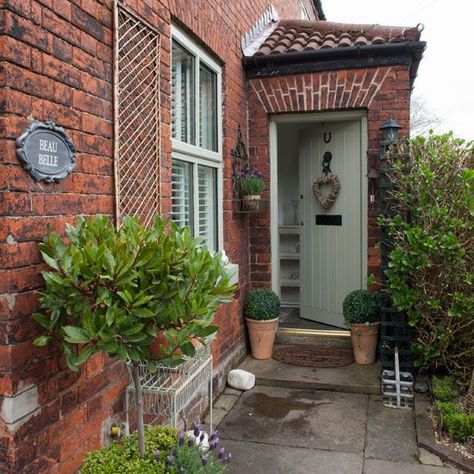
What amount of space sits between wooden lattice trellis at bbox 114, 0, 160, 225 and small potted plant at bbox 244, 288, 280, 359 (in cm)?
226

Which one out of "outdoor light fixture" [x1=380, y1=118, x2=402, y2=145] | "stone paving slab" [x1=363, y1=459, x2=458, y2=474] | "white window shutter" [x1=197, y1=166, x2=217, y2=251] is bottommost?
"stone paving slab" [x1=363, y1=459, x2=458, y2=474]

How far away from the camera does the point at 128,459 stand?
2191 millimetres

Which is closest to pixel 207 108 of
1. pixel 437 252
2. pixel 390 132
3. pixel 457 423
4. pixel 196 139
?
pixel 196 139

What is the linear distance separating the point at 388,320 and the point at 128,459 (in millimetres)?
3108

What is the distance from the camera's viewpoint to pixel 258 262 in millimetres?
5602

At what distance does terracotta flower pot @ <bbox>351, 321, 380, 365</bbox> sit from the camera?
489 centimetres

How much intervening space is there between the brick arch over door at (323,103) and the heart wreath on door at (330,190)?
562mm

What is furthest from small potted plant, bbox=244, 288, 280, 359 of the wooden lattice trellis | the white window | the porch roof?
the porch roof

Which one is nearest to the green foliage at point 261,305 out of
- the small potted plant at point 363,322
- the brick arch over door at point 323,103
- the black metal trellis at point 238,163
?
the brick arch over door at point 323,103

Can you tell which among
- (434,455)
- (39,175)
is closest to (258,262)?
(434,455)

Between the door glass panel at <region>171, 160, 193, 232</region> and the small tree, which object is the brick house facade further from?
the door glass panel at <region>171, 160, 193, 232</region>

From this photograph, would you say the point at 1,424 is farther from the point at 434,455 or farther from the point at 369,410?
the point at 369,410

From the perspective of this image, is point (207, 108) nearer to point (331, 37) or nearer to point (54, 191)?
point (331, 37)

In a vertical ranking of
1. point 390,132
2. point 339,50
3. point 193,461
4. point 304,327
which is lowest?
point 304,327
